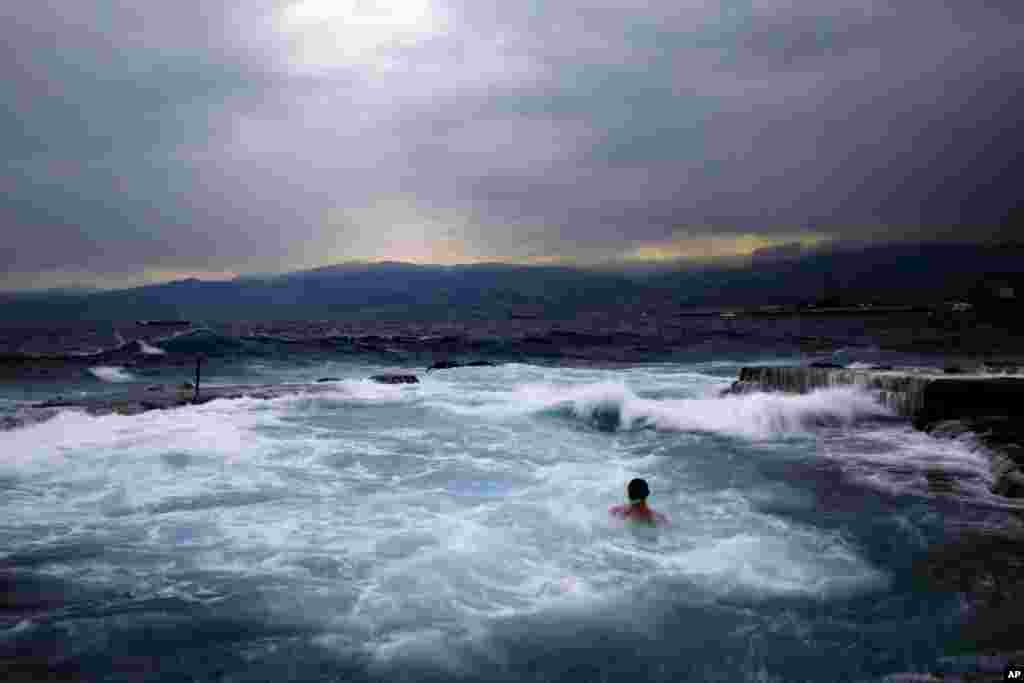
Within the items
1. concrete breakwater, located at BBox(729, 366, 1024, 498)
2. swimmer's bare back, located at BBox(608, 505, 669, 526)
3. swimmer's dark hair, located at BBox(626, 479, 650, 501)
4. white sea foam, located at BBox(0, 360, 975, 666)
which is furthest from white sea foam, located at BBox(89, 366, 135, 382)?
swimmer's dark hair, located at BBox(626, 479, 650, 501)

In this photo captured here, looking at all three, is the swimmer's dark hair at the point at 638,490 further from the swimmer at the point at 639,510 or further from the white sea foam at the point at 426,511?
the white sea foam at the point at 426,511

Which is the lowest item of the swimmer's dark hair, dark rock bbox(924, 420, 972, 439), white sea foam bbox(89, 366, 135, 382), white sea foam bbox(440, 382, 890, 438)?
white sea foam bbox(89, 366, 135, 382)

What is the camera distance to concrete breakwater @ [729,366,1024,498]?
8.84 m

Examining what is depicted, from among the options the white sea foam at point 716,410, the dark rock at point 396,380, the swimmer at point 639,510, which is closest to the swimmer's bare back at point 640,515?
the swimmer at point 639,510

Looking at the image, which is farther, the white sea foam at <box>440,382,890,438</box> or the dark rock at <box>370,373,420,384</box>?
the dark rock at <box>370,373,420,384</box>

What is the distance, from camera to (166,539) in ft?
23.2

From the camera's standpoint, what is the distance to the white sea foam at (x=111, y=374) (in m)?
28.2

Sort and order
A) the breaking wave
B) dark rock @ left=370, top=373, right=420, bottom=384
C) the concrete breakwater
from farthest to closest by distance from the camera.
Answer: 1. dark rock @ left=370, top=373, right=420, bottom=384
2. the breaking wave
3. the concrete breakwater

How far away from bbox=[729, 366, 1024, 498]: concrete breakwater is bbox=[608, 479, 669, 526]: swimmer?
3.92 metres

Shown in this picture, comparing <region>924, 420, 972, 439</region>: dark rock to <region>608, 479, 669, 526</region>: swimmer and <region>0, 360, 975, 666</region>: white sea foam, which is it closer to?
<region>0, 360, 975, 666</region>: white sea foam

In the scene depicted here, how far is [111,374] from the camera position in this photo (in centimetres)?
2930

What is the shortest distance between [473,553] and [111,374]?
27.7 m

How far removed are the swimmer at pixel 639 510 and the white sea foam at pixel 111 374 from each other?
25.8 meters

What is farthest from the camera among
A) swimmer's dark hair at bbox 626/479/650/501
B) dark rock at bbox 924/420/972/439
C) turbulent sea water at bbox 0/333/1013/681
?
dark rock at bbox 924/420/972/439
